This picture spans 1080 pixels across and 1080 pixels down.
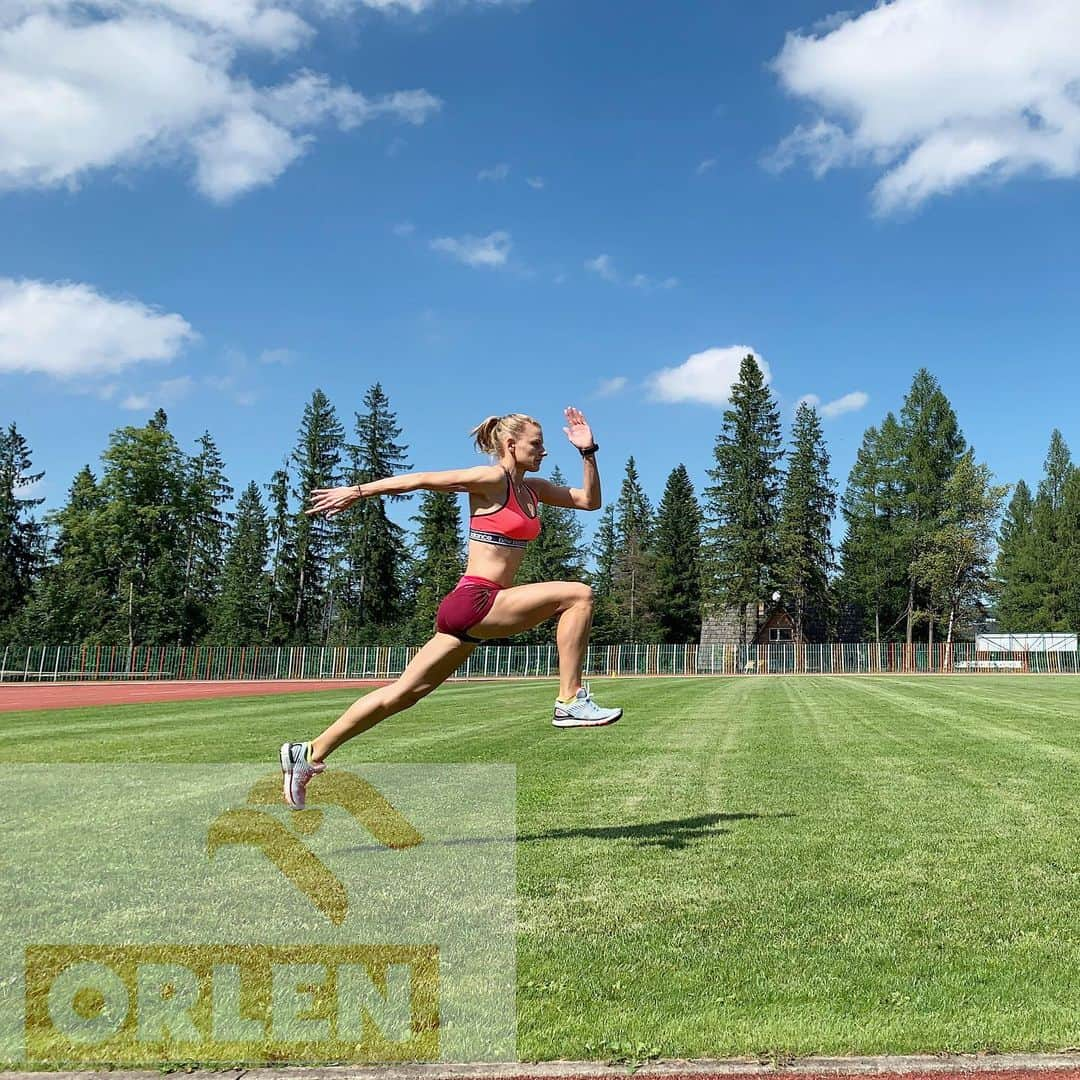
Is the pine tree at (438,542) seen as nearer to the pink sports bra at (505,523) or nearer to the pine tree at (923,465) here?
the pine tree at (923,465)

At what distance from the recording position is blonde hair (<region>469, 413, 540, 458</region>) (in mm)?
5848

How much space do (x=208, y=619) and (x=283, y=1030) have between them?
226 feet

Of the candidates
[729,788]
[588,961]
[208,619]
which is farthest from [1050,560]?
[588,961]

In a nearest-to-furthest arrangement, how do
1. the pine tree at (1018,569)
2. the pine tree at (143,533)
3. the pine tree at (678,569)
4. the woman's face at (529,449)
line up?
the woman's face at (529,449), the pine tree at (143,533), the pine tree at (678,569), the pine tree at (1018,569)

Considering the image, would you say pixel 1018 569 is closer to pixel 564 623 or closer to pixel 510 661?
pixel 510 661

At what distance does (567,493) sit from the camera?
20.2 ft

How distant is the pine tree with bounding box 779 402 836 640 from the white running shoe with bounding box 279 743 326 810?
219 feet

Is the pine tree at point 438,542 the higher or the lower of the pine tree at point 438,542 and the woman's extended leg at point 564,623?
the higher

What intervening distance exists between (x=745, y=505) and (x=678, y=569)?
10.6 m

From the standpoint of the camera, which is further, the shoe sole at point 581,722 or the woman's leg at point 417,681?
the shoe sole at point 581,722

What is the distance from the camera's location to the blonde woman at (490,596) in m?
5.41

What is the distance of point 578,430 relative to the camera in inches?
248

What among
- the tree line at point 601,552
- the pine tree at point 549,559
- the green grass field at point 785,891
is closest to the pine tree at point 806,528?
the tree line at point 601,552

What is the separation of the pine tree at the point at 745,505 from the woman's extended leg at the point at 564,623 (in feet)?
213
